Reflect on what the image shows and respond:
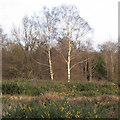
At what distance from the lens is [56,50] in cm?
1803

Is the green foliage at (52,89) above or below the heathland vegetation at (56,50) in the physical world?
below

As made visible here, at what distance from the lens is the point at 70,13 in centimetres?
1730

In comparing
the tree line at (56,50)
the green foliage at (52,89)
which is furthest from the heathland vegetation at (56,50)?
the green foliage at (52,89)

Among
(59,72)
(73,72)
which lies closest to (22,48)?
(59,72)

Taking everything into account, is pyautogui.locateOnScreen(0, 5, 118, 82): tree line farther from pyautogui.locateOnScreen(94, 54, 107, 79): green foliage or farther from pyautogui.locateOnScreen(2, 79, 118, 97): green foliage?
pyautogui.locateOnScreen(2, 79, 118, 97): green foliage

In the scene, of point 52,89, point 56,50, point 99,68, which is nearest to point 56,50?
point 56,50

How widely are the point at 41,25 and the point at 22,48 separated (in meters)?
4.17

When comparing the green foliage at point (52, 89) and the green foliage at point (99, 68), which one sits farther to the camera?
the green foliage at point (99, 68)

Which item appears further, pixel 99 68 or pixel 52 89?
pixel 99 68

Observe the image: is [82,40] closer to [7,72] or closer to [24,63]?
[24,63]

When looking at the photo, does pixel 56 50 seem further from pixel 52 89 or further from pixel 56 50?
pixel 52 89

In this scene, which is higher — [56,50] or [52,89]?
[56,50]

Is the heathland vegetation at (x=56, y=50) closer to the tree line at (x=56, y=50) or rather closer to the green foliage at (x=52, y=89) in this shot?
the tree line at (x=56, y=50)

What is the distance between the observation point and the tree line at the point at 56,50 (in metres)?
17.3
